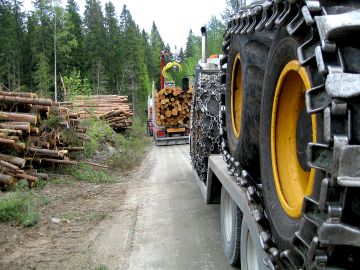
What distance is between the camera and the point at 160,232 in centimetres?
662

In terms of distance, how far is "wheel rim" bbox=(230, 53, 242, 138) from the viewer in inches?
177

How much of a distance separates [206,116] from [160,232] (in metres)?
2.24

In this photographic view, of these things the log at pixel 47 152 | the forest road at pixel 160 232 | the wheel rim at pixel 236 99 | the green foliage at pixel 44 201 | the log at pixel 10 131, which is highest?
the wheel rim at pixel 236 99

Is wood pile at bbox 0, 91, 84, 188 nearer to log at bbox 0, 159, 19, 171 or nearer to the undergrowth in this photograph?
log at bbox 0, 159, 19, 171

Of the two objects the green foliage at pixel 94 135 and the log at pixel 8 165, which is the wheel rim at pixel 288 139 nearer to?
the log at pixel 8 165

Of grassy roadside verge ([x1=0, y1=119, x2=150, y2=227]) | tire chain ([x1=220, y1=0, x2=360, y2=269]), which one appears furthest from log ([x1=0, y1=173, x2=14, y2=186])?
tire chain ([x1=220, y1=0, x2=360, y2=269])

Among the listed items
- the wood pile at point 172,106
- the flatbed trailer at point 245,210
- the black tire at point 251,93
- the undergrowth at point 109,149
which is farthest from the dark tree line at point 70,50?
the black tire at point 251,93

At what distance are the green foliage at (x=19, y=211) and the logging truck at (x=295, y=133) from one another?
3.76 m

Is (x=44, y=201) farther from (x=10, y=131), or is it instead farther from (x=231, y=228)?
(x=231, y=228)

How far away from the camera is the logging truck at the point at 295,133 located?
6.23 ft

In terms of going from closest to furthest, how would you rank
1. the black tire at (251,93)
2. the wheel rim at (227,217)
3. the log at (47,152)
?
the black tire at (251,93), the wheel rim at (227,217), the log at (47,152)

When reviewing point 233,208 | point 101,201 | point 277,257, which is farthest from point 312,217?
point 101,201

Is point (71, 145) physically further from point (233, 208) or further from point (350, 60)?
point (350, 60)

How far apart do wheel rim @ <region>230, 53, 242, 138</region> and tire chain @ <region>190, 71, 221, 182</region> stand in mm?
2418
